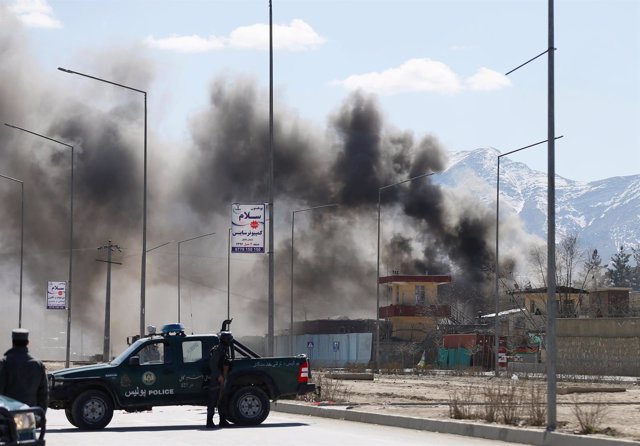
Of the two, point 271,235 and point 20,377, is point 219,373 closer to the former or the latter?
point 20,377

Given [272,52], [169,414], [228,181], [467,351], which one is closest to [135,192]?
[228,181]

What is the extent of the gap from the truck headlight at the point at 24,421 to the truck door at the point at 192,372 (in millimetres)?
10577

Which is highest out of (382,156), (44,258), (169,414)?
(382,156)

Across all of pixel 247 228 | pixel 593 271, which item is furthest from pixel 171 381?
pixel 593 271

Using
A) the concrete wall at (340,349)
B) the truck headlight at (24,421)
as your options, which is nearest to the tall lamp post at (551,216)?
the truck headlight at (24,421)

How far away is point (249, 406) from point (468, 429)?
423cm

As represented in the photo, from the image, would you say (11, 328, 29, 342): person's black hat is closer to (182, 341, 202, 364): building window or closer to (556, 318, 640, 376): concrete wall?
(182, 341, 202, 364): building window

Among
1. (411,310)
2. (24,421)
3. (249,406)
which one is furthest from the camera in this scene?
(411,310)

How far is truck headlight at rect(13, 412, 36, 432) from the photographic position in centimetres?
1130

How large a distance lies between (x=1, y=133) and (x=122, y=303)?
83.7 ft

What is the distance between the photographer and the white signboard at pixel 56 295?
211ft

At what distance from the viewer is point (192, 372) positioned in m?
22.2

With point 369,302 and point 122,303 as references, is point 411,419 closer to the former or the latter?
point 369,302

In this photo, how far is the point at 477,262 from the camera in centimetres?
10100
